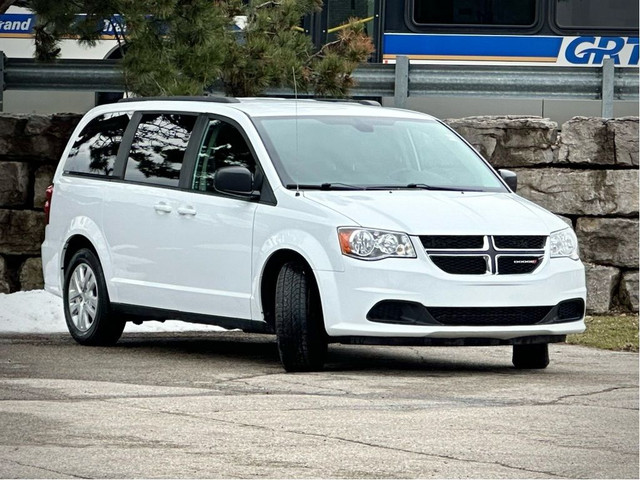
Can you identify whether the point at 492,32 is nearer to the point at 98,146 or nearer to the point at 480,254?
the point at 98,146

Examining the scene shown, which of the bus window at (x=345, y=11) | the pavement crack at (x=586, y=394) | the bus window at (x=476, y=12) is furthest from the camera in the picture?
the bus window at (x=345, y=11)

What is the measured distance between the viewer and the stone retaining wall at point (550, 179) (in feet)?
47.3

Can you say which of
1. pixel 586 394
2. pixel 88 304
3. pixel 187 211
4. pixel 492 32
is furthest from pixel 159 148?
pixel 492 32

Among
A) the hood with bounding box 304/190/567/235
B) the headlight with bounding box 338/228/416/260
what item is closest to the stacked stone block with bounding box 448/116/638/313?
the hood with bounding box 304/190/567/235

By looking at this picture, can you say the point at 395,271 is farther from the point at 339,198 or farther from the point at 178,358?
the point at 178,358

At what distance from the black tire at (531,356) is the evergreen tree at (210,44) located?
430 cm

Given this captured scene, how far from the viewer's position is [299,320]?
948 centimetres

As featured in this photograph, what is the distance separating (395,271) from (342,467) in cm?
317

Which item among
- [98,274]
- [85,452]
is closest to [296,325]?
[98,274]

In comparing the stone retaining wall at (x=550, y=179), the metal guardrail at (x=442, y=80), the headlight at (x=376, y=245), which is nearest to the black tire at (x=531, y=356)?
the headlight at (x=376, y=245)

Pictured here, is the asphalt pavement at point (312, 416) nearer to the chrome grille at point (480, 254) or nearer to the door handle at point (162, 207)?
the chrome grille at point (480, 254)

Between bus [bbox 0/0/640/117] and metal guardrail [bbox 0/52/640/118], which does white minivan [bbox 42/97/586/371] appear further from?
bus [bbox 0/0/640/117]

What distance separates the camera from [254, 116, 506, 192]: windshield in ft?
33.5

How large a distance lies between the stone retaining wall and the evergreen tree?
895 millimetres
